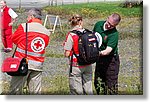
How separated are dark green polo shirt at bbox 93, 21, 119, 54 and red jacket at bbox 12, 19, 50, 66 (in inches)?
23.6

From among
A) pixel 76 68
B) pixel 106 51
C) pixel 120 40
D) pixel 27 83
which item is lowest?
pixel 27 83

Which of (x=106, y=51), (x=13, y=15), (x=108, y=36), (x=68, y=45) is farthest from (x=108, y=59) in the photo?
(x=13, y=15)

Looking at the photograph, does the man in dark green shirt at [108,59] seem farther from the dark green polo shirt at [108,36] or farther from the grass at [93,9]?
the grass at [93,9]

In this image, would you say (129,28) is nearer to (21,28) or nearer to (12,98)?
(21,28)

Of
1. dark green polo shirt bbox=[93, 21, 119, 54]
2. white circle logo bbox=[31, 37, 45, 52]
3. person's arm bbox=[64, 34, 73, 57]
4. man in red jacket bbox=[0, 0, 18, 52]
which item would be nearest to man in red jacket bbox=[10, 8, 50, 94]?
white circle logo bbox=[31, 37, 45, 52]

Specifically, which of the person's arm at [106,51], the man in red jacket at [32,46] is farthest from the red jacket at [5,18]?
the person's arm at [106,51]

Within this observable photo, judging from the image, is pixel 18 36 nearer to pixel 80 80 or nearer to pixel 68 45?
pixel 68 45

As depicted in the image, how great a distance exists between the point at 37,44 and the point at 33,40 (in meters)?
0.07

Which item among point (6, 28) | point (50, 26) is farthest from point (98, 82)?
point (6, 28)

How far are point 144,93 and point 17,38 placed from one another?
1637 millimetres

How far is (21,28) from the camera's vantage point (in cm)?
470

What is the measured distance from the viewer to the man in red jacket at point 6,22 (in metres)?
5.12

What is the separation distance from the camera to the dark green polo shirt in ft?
15.8

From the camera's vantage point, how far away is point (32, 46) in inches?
186
